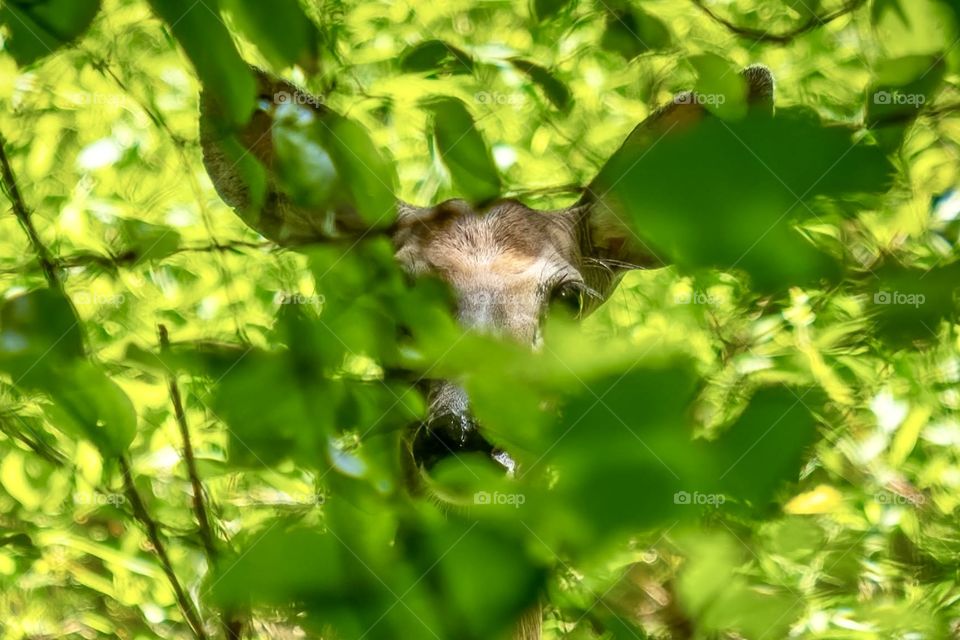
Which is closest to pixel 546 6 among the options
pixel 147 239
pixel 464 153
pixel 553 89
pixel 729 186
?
pixel 553 89

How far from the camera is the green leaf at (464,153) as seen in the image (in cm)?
128

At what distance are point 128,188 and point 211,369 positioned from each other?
160 centimetres

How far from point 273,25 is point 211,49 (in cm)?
12

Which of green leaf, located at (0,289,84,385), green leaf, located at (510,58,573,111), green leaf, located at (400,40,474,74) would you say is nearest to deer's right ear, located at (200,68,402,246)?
green leaf, located at (0,289,84,385)

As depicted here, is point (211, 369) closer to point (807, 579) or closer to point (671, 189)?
point (671, 189)

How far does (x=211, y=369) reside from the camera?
111 cm

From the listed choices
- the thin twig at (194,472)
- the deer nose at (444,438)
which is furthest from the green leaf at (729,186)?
the thin twig at (194,472)

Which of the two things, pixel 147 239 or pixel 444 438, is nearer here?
pixel 444 438

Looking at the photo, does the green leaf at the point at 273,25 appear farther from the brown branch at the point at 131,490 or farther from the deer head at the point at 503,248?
the brown branch at the point at 131,490

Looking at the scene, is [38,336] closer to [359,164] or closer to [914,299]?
[359,164]

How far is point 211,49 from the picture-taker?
929 mm

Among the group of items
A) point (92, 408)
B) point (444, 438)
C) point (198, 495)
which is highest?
point (92, 408)

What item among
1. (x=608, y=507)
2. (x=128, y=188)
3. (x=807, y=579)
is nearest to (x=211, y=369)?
(x=608, y=507)

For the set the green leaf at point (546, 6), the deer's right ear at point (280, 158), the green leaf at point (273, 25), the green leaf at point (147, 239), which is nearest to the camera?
the green leaf at point (273, 25)
